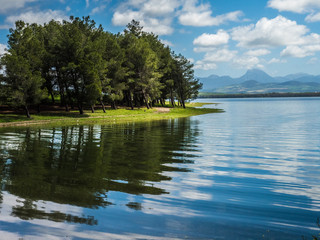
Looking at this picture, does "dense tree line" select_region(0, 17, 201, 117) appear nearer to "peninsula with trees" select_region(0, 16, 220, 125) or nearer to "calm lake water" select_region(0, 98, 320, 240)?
"peninsula with trees" select_region(0, 16, 220, 125)

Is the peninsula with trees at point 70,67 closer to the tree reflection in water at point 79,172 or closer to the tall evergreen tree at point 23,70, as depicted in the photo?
the tall evergreen tree at point 23,70

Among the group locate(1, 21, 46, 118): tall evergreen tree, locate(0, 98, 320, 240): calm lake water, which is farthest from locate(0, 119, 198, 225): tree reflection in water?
locate(1, 21, 46, 118): tall evergreen tree

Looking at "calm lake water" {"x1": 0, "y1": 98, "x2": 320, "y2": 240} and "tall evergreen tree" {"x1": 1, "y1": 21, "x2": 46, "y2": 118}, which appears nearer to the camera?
"calm lake water" {"x1": 0, "y1": 98, "x2": 320, "y2": 240}

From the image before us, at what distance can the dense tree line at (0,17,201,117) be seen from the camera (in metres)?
52.5

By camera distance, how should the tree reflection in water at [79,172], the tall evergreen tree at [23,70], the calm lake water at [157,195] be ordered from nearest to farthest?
1. the calm lake water at [157,195]
2. the tree reflection in water at [79,172]
3. the tall evergreen tree at [23,70]

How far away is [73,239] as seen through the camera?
740 centimetres

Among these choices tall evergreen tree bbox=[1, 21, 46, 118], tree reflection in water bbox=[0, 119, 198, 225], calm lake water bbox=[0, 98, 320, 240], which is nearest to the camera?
calm lake water bbox=[0, 98, 320, 240]

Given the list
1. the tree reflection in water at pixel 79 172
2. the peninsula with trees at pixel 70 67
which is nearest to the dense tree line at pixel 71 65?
the peninsula with trees at pixel 70 67

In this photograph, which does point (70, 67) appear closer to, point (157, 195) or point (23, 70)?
point (23, 70)

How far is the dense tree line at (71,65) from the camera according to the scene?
172ft

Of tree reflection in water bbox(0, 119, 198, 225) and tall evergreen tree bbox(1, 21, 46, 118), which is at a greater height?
tall evergreen tree bbox(1, 21, 46, 118)

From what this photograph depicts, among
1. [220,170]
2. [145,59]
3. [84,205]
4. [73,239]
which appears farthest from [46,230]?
[145,59]

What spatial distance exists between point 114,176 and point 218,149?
11433mm

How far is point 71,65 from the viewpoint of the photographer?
60.3 meters
